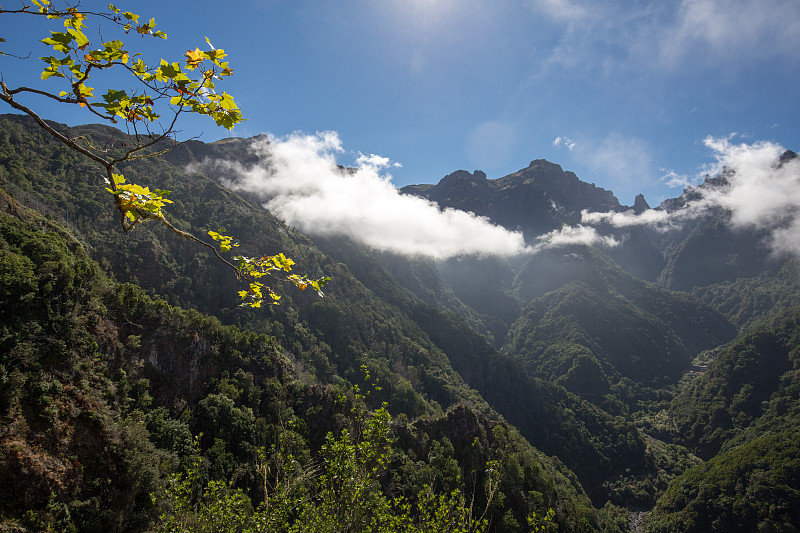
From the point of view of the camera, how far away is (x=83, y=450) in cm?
2603

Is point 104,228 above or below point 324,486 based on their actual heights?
above

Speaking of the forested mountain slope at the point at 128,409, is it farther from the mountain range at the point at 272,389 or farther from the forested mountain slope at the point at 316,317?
the forested mountain slope at the point at 316,317

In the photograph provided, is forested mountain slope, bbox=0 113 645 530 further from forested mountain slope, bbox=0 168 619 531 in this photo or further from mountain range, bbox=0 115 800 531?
forested mountain slope, bbox=0 168 619 531

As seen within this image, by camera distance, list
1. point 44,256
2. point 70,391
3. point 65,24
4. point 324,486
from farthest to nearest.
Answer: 1. point 44,256
2. point 70,391
3. point 324,486
4. point 65,24

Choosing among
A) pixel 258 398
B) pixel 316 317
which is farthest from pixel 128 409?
pixel 316 317

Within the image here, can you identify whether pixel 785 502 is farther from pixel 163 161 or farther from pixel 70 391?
pixel 163 161

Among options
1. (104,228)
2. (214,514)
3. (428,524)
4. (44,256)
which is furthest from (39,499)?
(104,228)

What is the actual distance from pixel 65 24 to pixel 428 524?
45.7ft

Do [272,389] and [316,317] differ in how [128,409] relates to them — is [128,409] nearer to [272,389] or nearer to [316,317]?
[272,389]

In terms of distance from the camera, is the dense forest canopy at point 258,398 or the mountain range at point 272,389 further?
the mountain range at point 272,389

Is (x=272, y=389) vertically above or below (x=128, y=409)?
above

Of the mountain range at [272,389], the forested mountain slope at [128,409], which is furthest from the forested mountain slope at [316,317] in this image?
the forested mountain slope at [128,409]

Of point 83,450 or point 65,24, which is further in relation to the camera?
point 83,450

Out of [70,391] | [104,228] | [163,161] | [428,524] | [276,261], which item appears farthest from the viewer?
[163,161]
